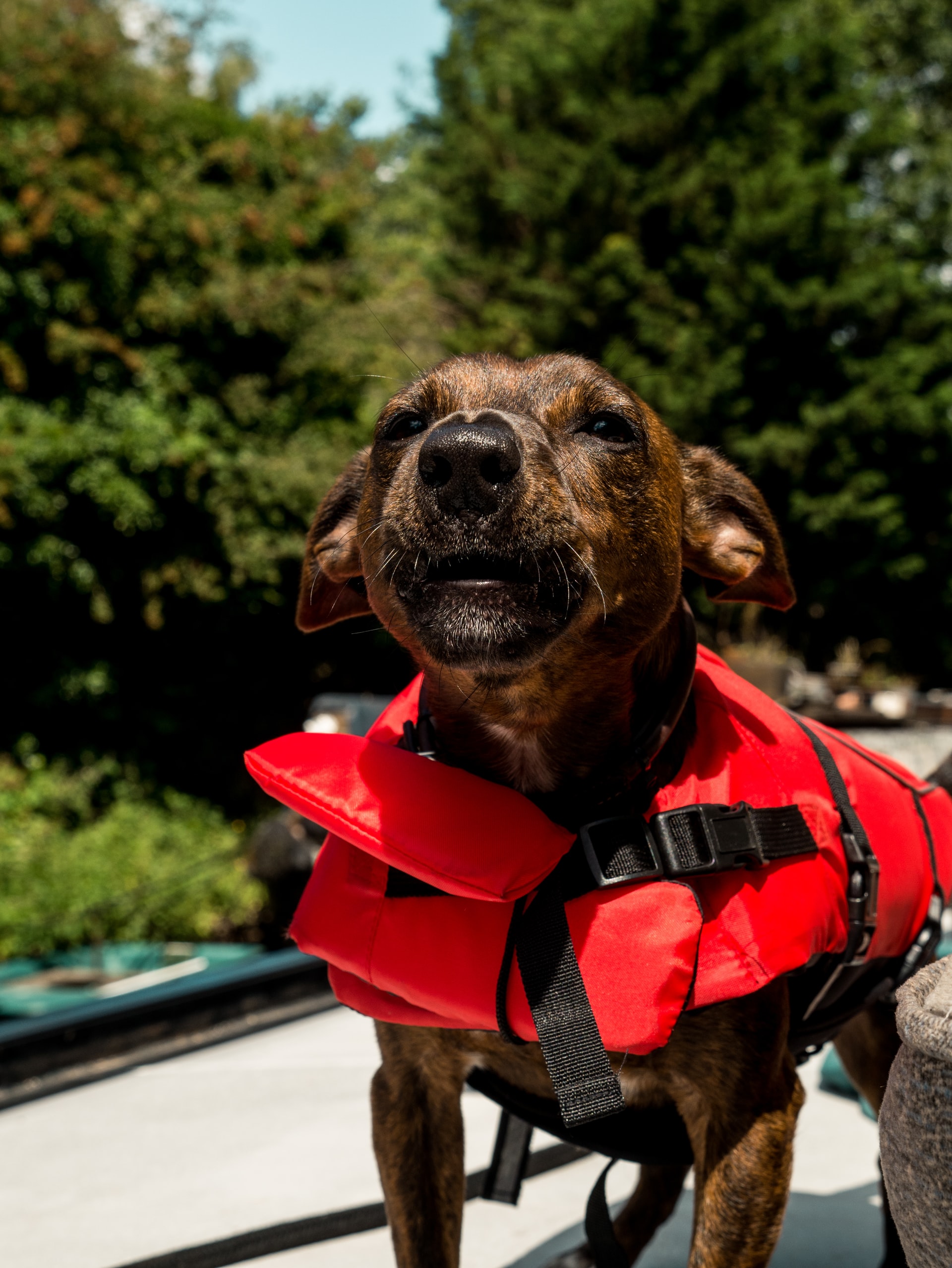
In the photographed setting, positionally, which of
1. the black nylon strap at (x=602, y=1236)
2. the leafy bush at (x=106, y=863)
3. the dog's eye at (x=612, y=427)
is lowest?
the leafy bush at (x=106, y=863)

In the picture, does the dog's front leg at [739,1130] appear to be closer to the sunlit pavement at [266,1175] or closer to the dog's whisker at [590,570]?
the dog's whisker at [590,570]

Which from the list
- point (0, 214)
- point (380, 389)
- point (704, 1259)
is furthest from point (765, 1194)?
point (380, 389)

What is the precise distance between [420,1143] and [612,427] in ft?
3.94

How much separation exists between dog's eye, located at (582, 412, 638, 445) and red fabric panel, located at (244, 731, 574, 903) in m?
0.59

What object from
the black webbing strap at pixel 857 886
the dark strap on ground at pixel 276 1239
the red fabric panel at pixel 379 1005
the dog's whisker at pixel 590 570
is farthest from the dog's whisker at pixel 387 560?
the dark strap on ground at pixel 276 1239

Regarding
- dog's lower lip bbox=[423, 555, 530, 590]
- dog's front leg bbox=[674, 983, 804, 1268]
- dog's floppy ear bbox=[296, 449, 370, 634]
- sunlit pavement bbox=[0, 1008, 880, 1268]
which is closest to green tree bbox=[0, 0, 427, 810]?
sunlit pavement bbox=[0, 1008, 880, 1268]

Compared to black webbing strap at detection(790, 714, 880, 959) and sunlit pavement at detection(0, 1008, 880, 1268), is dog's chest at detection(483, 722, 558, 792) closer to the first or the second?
black webbing strap at detection(790, 714, 880, 959)

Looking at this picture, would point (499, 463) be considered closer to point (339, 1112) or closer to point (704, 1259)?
point (704, 1259)

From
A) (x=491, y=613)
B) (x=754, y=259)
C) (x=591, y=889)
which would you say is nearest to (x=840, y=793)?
(x=591, y=889)

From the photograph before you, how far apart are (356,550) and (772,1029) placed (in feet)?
3.41

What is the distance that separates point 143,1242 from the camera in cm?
227

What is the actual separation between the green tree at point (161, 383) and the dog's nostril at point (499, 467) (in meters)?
10.0

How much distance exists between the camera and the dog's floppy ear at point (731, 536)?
6.47 feet

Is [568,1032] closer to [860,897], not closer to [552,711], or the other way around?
[552,711]
